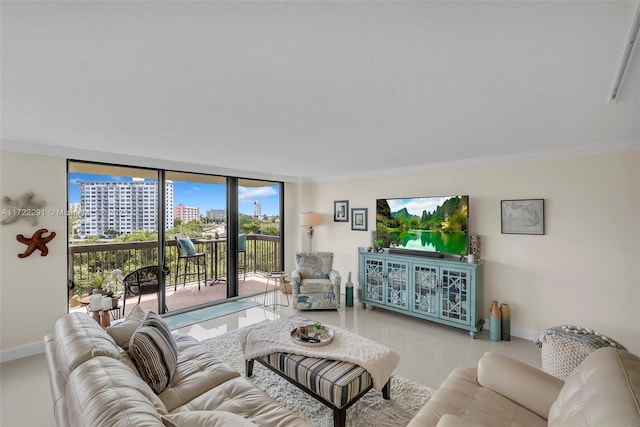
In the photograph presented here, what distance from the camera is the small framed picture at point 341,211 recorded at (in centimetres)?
543

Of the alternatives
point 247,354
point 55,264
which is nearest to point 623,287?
point 247,354

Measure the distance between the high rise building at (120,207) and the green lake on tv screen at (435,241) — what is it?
365 cm

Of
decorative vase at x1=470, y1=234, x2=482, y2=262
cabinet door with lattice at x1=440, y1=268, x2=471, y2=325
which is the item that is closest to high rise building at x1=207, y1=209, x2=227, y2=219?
cabinet door with lattice at x1=440, y1=268, x2=471, y2=325

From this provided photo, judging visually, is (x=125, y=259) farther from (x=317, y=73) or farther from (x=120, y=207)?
(x=317, y=73)

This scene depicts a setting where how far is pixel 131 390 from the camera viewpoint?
1175 millimetres

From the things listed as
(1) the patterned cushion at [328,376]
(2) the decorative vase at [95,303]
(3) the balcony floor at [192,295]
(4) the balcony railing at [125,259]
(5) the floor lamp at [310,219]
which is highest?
(5) the floor lamp at [310,219]

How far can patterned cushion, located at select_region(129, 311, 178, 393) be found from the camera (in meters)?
1.72

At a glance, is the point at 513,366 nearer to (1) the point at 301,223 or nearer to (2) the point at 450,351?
(2) the point at 450,351

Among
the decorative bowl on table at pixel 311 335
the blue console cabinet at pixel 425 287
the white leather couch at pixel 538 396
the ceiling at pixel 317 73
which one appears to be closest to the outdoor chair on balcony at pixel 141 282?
the ceiling at pixel 317 73

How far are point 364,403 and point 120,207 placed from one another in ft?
12.9

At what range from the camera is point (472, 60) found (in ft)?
4.77

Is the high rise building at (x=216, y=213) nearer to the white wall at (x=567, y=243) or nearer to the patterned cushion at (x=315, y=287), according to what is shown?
the patterned cushion at (x=315, y=287)

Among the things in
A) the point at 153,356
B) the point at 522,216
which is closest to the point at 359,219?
the point at 522,216

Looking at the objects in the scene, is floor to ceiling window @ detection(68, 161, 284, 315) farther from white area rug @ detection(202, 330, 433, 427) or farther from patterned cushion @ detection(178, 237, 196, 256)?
white area rug @ detection(202, 330, 433, 427)
